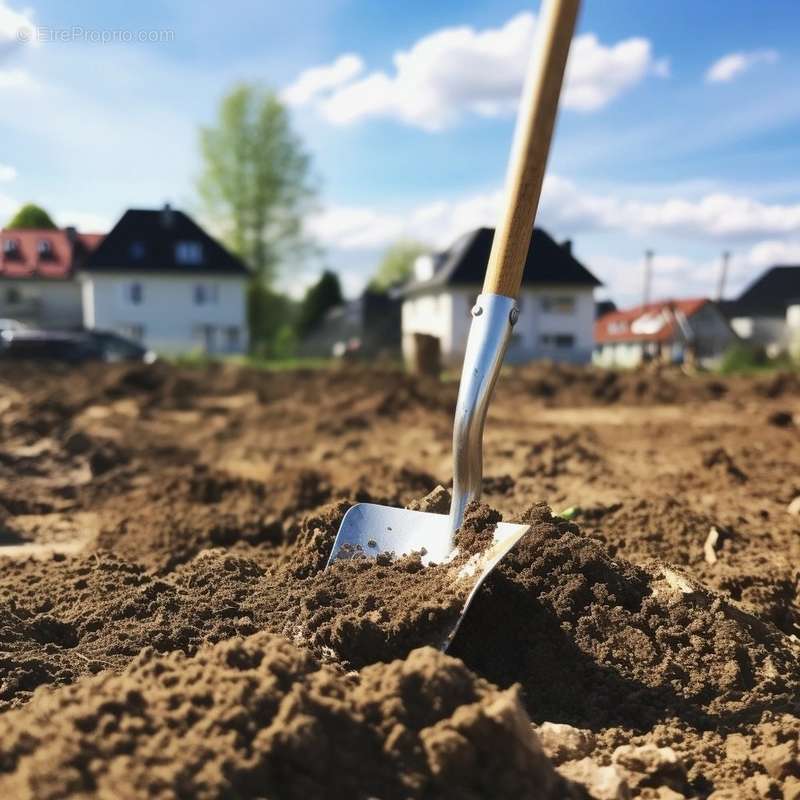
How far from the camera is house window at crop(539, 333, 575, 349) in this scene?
3194 cm

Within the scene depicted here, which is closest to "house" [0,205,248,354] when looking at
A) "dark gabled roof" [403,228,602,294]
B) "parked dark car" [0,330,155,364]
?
"parked dark car" [0,330,155,364]

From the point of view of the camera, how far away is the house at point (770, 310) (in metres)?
15.9

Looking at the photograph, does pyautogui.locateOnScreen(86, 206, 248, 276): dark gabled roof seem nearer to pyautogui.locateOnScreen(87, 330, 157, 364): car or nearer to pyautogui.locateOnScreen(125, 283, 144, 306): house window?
pyautogui.locateOnScreen(125, 283, 144, 306): house window

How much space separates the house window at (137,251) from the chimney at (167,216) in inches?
58.6

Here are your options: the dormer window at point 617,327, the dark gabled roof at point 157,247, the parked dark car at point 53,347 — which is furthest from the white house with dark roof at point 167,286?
the dormer window at point 617,327

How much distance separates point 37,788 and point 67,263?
2030cm

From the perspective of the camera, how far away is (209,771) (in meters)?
1.73

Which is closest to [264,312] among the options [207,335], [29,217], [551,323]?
[207,335]

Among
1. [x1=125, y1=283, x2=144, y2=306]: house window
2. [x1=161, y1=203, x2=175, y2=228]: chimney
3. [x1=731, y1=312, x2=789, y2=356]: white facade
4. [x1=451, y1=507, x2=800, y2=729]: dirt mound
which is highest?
[x1=161, y1=203, x2=175, y2=228]: chimney

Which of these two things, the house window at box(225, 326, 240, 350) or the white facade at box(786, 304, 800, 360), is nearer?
the white facade at box(786, 304, 800, 360)

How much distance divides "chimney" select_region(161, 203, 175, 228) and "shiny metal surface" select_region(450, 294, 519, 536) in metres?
34.6

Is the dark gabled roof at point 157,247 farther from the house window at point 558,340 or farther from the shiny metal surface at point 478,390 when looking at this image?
the shiny metal surface at point 478,390

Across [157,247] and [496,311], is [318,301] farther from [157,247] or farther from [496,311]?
[496,311]

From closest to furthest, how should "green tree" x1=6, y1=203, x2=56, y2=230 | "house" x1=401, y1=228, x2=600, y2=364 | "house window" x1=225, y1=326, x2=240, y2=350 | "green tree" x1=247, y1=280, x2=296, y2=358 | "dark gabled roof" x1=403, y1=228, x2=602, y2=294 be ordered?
1. "green tree" x1=6, y1=203, x2=56, y2=230
2. "dark gabled roof" x1=403, y1=228, x2=602, y2=294
3. "house" x1=401, y1=228, x2=600, y2=364
4. "house window" x1=225, y1=326, x2=240, y2=350
5. "green tree" x1=247, y1=280, x2=296, y2=358
